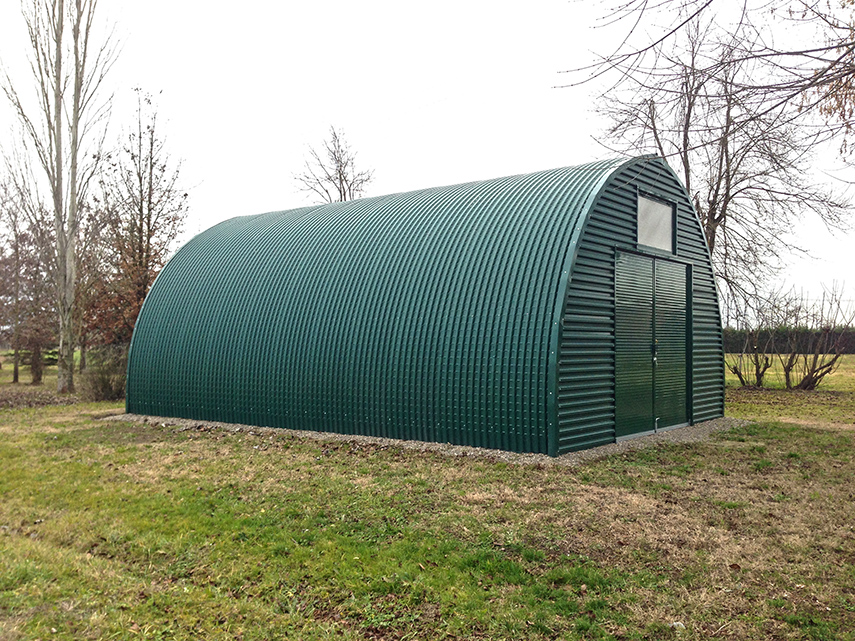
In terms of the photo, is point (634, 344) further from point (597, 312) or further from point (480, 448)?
point (480, 448)

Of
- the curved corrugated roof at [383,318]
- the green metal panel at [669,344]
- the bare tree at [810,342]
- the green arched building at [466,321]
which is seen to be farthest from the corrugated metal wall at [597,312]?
the bare tree at [810,342]

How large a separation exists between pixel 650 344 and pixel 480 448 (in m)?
4.12

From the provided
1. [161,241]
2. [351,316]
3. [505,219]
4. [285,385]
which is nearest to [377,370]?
[351,316]

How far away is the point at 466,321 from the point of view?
11.3 metres

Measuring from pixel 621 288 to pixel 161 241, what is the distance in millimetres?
20566

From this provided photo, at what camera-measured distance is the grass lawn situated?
15.6 ft

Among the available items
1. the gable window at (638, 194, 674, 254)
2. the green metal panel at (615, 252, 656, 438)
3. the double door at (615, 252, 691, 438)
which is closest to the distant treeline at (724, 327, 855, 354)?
the double door at (615, 252, 691, 438)

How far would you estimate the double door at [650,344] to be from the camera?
1183cm

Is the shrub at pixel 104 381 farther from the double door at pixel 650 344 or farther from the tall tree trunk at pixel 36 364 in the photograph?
the double door at pixel 650 344

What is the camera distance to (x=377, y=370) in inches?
481

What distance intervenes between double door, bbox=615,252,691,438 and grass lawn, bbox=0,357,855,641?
1731 mm

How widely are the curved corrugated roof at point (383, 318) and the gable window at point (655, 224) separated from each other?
1.08 m

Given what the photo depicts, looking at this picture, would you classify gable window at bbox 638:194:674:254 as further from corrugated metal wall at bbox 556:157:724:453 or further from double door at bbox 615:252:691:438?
double door at bbox 615:252:691:438

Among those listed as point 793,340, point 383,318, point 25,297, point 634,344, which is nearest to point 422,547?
point 383,318
